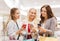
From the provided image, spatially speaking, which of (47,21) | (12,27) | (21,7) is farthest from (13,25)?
(47,21)

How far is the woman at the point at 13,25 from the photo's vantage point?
130 cm

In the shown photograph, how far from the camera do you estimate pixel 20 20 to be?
51.1 inches

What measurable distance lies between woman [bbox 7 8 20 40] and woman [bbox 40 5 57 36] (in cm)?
26

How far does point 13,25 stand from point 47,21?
0.37m

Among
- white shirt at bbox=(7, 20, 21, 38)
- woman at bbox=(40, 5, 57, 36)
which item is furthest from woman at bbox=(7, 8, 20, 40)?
woman at bbox=(40, 5, 57, 36)

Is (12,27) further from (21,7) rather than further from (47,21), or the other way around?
(47,21)

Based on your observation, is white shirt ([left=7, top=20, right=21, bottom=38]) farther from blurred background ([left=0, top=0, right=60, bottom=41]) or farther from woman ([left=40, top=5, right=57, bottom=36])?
woman ([left=40, top=5, right=57, bottom=36])

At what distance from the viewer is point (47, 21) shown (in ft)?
4.08

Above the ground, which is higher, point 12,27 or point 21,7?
point 21,7

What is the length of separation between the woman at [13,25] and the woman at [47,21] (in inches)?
10.3

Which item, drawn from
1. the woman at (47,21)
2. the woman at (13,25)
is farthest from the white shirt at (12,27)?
the woman at (47,21)

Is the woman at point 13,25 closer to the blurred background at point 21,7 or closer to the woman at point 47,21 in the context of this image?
the blurred background at point 21,7

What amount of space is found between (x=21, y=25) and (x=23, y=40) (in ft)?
0.52

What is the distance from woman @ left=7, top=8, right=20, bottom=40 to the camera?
4.27 ft
